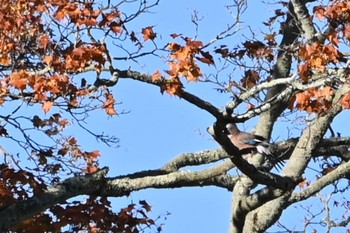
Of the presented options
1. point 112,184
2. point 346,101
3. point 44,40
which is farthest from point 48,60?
point 346,101

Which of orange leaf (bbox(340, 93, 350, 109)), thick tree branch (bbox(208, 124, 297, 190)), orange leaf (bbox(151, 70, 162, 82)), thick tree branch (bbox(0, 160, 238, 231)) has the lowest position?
thick tree branch (bbox(208, 124, 297, 190))

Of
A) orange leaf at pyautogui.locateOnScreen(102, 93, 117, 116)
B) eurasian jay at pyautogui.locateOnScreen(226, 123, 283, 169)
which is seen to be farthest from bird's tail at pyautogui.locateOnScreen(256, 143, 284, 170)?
orange leaf at pyautogui.locateOnScreen(102, 93, 117, 116)

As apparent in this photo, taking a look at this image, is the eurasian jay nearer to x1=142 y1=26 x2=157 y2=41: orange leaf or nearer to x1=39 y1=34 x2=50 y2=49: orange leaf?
x1=142 y1=26 x2=157 y2=41: orange leaf

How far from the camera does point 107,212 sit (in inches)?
282

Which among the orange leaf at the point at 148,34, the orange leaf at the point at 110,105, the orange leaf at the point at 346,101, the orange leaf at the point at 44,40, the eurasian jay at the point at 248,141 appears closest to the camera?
the orange leaf at the point at 346,101

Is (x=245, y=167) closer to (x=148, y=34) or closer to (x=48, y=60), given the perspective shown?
(x=148, y=34)

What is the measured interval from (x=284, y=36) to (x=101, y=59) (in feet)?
7.75

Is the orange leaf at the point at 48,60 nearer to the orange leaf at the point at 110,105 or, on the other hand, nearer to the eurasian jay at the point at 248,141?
the orange leaf at the point at 110,105

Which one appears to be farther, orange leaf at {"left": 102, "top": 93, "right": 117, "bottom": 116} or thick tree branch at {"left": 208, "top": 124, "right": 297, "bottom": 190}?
orange leaf at {"left": 102, "top": 93, "right": 117, "bottom": 116}

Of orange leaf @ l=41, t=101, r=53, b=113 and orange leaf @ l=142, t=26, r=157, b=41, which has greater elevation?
orange leaf @ l=142, t=26, r=157, b=41

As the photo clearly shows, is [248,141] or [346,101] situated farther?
[248,141]

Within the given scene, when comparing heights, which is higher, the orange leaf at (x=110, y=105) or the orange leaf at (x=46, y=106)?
the orange leaf at (x=110, y=105)

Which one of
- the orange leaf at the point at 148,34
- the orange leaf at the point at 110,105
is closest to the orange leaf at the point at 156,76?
the orange leaf at the point at 148,34

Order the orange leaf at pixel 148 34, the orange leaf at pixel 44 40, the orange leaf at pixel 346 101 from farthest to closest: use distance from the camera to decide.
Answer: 1. the orange leaf at pixel 148 34
2. the orange leaf at pixel 44 40
3. the orange leaf at pixel 346 101
